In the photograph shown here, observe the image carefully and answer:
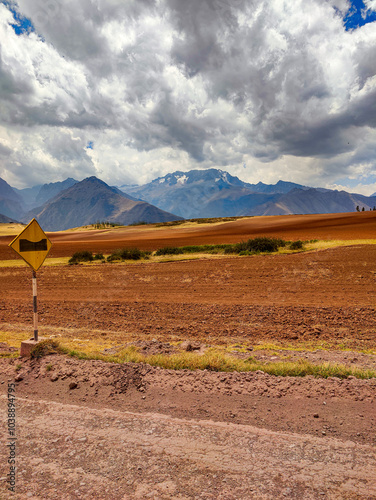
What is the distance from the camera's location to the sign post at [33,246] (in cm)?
758

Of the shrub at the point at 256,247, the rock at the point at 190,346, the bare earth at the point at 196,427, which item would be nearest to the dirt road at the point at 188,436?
the bare earth at the point at 196,427

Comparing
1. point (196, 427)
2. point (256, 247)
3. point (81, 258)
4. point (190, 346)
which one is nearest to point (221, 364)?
point (190, 346)

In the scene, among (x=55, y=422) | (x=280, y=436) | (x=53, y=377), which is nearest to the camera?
(x=280, y=436)

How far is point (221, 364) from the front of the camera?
6660 millimetres

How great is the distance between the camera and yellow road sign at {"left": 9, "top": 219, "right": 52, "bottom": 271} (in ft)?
24.9

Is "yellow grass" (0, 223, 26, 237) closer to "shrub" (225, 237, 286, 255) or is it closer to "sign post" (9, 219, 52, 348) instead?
"shrub" (225, 237, 286, 255)

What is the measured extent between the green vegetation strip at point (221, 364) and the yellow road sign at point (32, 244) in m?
2.11

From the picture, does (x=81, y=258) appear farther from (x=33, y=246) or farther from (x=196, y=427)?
(x=196, y=427)

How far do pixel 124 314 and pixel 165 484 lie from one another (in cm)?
1053

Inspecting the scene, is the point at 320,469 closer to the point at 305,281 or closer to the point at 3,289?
the point at 305,281

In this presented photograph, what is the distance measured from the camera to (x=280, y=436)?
4.18 meters

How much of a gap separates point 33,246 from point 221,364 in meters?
5.55

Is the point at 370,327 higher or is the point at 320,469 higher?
the point at 320,469

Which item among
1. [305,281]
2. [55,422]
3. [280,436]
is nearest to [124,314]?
[55,422]
